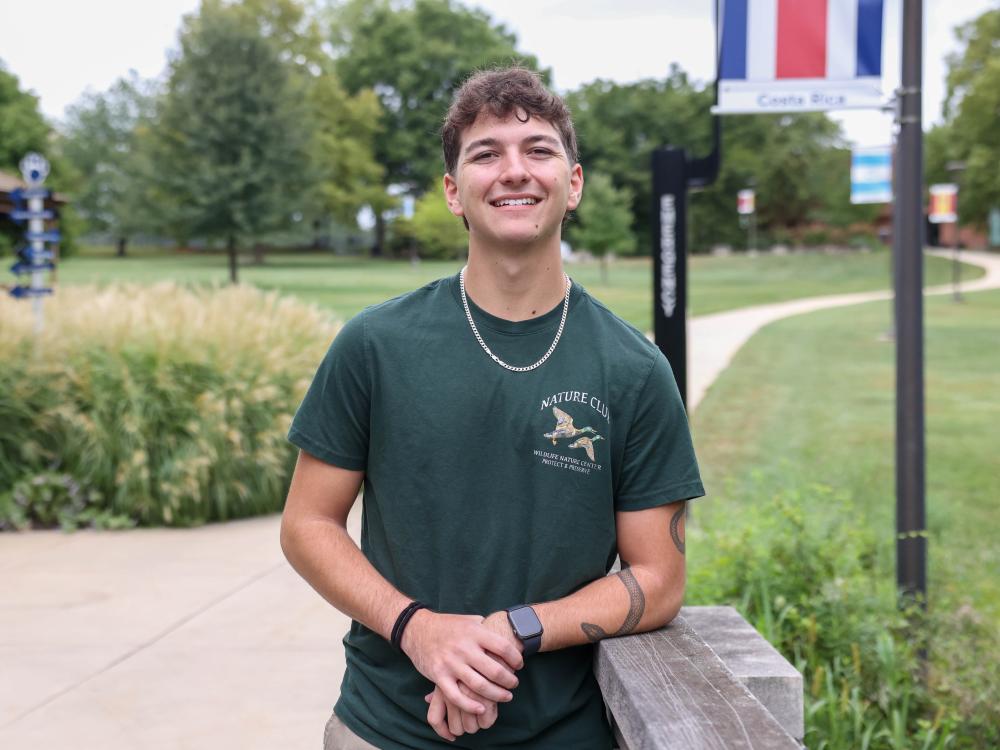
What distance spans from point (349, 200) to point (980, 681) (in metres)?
55.8

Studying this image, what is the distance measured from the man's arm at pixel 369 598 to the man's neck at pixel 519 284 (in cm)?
40

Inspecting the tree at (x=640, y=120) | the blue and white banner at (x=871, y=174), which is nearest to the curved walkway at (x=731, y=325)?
the blue and white banner at (x=871, y=174)

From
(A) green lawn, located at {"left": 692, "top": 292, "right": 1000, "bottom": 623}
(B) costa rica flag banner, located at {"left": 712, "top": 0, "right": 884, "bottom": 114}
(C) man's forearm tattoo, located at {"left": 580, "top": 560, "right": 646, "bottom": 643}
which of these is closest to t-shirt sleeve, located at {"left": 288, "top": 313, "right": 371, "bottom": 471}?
(C) man's forearm tattoo, located at {"left": 580, "top": 560, "right": 646, "bottom": 643}

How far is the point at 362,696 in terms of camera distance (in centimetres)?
202

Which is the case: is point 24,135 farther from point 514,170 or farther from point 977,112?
point 514,170

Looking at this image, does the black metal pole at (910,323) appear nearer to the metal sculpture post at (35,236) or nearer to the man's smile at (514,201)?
the man's smile at (514,201)

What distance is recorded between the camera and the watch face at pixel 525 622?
72.7 inches

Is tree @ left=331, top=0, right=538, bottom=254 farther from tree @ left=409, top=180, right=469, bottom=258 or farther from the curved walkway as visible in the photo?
the curved walkway

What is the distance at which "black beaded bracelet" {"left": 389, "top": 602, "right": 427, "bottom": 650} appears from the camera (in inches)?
74.4

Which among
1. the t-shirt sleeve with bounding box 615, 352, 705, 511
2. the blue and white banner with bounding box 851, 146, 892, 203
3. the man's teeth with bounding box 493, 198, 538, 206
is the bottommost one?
the t-shirt sleeve with bounding box 615, 352, 705, 511

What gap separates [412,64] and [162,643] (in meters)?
59.4

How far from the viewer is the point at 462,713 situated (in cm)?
183

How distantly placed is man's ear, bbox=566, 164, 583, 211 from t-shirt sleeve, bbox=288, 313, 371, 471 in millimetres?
483

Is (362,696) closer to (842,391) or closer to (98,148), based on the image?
(842,391)
